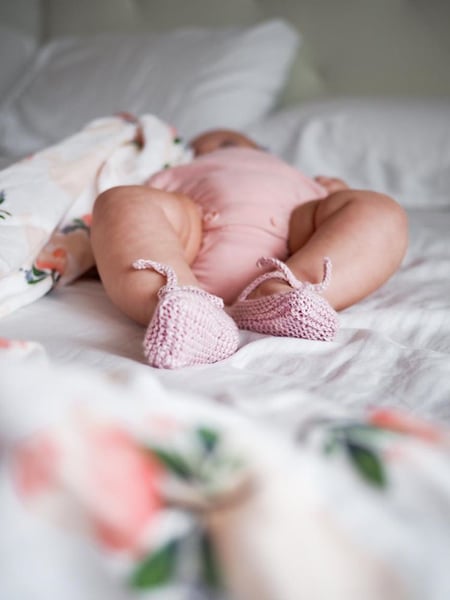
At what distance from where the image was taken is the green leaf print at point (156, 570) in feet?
1.03

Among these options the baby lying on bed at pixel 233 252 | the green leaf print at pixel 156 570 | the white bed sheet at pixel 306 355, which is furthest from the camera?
the baby lying on bed at pixel 233 252

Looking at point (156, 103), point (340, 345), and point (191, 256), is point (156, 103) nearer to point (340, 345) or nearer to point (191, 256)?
point (191, 256)

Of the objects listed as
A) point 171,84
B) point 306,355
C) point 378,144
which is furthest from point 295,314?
point 171,84

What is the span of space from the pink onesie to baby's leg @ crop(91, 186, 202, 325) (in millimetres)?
93

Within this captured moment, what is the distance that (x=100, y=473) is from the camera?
0.33m

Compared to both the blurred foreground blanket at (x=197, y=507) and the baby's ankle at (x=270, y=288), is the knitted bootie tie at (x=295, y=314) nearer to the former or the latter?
the baby's ankle at (x=270, y=288)

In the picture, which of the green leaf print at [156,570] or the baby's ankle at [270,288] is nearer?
the green leaf print at [156,570]

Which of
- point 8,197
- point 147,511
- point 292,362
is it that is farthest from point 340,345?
point 8,197

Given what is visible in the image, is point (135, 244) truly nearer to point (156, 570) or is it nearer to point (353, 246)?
point (353, 246)

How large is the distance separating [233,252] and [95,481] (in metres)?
0.64

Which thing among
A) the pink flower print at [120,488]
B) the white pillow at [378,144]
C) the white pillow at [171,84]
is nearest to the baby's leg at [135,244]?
the pink flower print at [120,488]

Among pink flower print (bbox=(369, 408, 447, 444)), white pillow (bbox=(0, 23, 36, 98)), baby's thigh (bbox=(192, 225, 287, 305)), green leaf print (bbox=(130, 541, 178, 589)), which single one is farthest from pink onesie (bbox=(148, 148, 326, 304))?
white pillow (bbox=(0, 23, 36, 98))

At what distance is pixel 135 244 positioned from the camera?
80 centimetres

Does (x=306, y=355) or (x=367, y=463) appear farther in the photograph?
(x=306, y=355)
